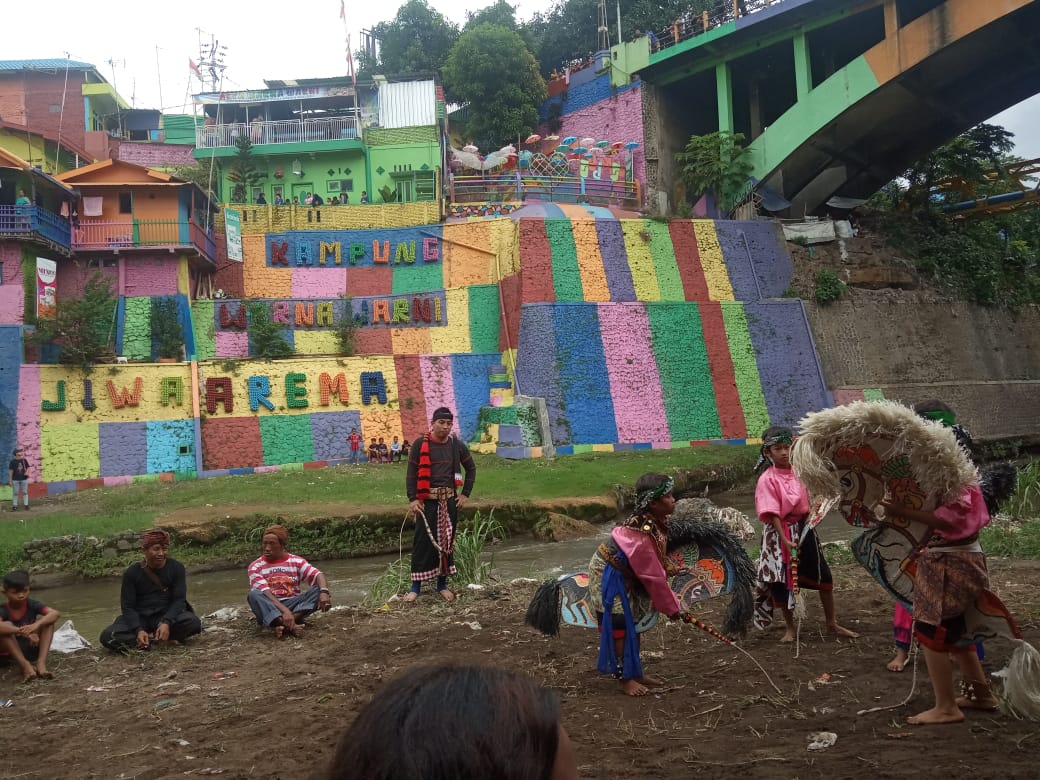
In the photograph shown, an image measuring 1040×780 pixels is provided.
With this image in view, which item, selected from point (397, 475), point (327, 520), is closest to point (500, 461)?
point (397, 475)

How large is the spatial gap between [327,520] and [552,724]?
13.6 meters

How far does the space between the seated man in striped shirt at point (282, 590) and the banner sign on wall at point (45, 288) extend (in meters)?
18.4

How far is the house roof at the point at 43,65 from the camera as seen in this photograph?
3344 centimetres

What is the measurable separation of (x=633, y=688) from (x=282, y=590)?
3884 mm

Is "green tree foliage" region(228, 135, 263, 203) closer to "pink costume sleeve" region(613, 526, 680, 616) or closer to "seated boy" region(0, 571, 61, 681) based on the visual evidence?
"seated boy" region(0, 571, 61, 681)

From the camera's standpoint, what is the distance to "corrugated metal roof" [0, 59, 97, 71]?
33.4m

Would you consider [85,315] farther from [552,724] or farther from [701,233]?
[552,724]

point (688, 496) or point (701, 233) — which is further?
point (701, 233)

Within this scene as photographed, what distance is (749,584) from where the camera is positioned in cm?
592

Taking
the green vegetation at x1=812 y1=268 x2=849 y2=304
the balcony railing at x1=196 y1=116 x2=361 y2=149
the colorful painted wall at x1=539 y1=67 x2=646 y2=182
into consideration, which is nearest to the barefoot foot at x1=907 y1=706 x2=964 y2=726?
the green vegetation at x1=812 y1=268 x2=849 y2=304

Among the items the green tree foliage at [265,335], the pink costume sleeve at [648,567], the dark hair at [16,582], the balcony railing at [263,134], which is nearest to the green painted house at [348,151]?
the balcony railing at [263,134]

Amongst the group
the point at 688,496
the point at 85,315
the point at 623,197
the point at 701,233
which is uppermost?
the point at 623,197

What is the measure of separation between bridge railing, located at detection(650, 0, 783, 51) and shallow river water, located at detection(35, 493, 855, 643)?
18584mm

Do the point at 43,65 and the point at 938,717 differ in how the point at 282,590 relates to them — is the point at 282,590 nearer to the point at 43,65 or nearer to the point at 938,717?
the point at 938,717
